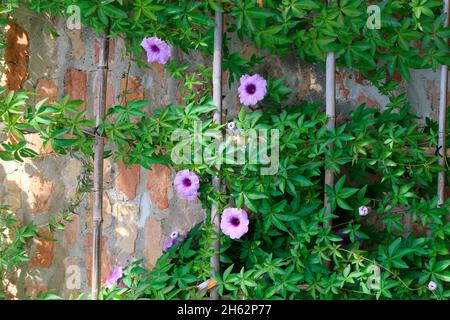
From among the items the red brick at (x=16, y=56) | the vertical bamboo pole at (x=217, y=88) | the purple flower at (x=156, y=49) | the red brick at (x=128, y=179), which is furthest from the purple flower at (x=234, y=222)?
the red brick at (x=16, y=56)

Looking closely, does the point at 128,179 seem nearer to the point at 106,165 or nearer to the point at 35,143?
the point at 106,165

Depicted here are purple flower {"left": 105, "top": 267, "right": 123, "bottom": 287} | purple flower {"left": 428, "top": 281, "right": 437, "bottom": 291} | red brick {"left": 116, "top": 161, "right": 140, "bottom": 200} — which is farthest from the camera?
red brick {"left": 116, "top": 161, "right": 140, "bottom": 200}

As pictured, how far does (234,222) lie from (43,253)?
689mm

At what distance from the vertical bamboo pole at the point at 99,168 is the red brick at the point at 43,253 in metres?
0.24

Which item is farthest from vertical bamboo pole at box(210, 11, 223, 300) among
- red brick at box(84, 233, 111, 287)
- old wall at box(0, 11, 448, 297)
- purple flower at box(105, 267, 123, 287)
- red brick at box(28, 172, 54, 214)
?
red brick at box(28, 172, 54, 214)

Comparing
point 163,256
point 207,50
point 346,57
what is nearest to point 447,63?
point 346,57

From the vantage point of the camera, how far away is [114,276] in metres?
1.98

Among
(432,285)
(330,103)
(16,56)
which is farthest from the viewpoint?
(16,56)

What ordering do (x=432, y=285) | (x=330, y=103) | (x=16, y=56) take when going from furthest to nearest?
(x=16, y=56) → (x=330, y=103) → (x=432, y=285)

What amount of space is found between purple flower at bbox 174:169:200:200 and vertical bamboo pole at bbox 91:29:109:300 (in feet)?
0.82

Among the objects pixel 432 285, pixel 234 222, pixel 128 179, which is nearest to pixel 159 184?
pixel 128 179

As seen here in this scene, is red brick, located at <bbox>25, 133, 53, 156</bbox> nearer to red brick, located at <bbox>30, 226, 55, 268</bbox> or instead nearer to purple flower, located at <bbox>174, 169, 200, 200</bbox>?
red brick, located at <bbox>30, 226, 55, 268</bbox>

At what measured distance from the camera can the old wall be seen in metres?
2.02
